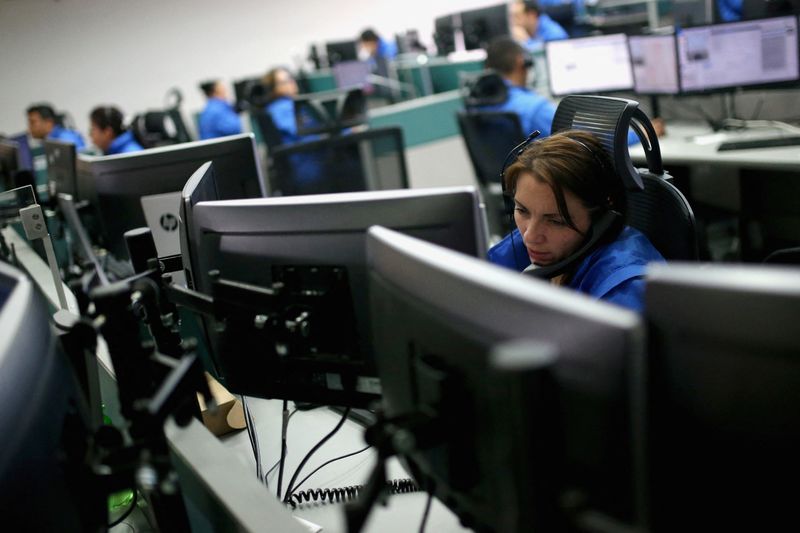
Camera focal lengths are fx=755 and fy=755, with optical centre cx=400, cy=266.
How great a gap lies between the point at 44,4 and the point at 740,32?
23.9ft

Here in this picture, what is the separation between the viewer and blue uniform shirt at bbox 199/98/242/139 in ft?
20.2

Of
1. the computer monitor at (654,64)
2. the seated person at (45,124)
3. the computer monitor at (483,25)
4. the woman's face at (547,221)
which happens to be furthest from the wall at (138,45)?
the woman's face at (547,221)

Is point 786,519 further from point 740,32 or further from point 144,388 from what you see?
point 740,32

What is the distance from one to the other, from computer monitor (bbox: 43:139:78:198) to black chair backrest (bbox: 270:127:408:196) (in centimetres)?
85

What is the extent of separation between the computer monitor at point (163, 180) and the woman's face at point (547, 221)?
30.5 inches

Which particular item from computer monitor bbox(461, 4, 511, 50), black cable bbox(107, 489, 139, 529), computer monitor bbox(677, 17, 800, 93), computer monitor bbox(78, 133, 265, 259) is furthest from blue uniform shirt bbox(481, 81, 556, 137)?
computer monitor bbox(461, 4, 511, 50)

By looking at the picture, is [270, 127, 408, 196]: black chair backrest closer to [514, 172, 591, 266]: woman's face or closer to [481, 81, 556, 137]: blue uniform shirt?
[481, 81, 556, 137]: blue uniform shirt

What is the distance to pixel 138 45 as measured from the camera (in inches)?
337

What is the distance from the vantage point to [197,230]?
50.2 inches

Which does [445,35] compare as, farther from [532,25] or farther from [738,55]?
[738,55]

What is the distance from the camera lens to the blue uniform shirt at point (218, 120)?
616 centimetres

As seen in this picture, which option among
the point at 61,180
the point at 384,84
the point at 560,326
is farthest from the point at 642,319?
the point at 384,84

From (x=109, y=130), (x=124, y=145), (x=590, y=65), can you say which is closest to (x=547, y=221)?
(x=590, y=65)

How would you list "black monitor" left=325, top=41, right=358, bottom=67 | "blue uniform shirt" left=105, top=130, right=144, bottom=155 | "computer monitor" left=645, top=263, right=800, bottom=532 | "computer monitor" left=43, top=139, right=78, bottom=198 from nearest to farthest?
"computer monitor" left=645, top=263, right=800, bottom=532, "computer monitor" left=43, top=139, right=78, bottom=198, "blue uniform shirt" left=105, top=130, right=144, bottom=155, "black monitor" left=325, top=41, right=358, bottom=67
